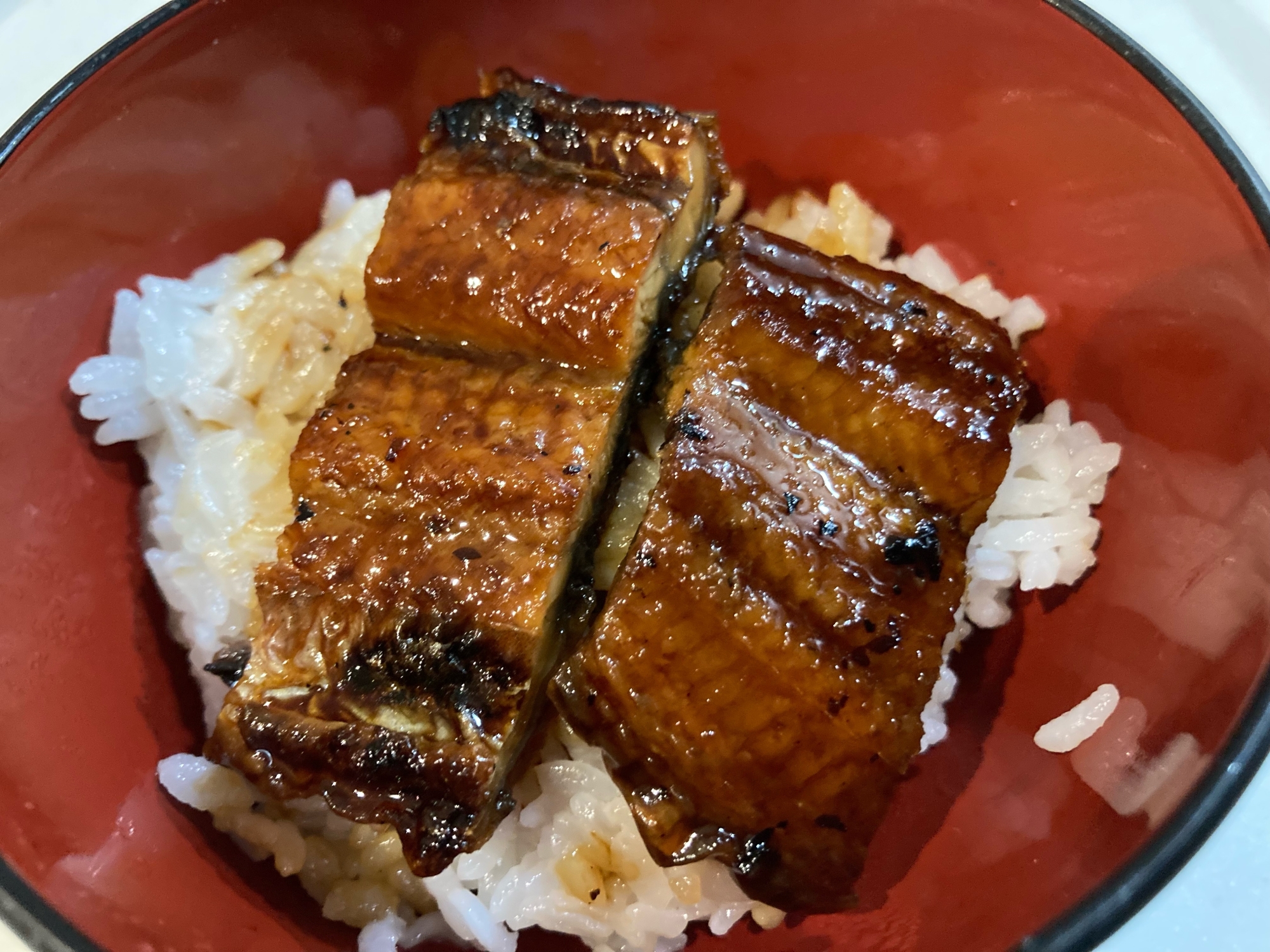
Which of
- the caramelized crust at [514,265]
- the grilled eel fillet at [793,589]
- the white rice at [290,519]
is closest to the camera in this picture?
the grilled eel fillet at [793,589]

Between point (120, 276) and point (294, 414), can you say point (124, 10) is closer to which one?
point (120, 276)

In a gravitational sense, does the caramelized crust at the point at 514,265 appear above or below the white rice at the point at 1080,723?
above

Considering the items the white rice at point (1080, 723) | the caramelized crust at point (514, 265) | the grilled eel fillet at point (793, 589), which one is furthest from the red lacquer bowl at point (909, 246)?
the caramelized crust at point (514, 265)

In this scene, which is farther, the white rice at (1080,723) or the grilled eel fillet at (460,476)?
the white rice at (1080,723)

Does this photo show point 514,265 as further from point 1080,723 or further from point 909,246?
point 1080,723

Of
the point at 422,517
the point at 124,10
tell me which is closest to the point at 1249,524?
the point at 422,517

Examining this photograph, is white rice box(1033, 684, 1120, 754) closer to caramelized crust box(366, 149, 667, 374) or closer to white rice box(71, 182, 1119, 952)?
white rice box(71, 182, 1119, 952)

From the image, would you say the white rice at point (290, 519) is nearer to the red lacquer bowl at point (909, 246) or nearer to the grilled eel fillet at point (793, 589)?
the red lacquer bowl at point (909, 246)
